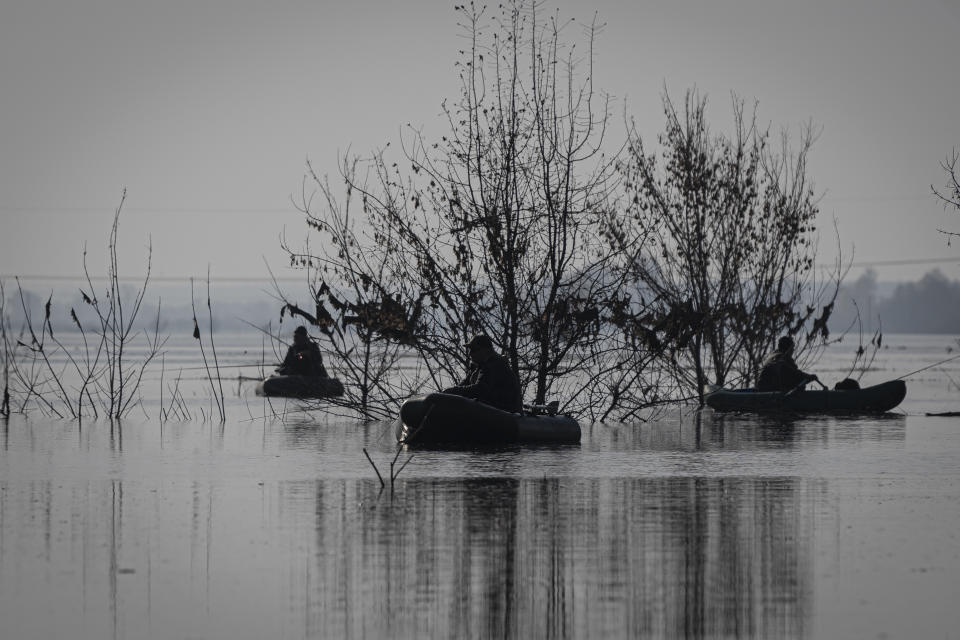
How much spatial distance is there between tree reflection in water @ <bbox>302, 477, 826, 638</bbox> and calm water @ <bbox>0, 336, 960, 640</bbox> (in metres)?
0.03

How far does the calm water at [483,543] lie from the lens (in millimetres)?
Result: 8461

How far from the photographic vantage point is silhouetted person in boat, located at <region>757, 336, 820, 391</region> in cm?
2948

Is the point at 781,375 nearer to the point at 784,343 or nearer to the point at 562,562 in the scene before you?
the point at 784,343

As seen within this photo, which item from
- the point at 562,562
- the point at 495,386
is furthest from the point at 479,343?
the point at 562,562

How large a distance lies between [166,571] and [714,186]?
22.2 meters

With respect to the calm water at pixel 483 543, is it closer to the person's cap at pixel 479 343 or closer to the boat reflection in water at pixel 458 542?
the boat reflection in water at pixel 458 542

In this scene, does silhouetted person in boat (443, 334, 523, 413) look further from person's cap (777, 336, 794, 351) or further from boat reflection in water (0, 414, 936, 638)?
person's cap (777, 336, 794, 351)

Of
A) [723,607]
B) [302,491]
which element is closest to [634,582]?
[723,607]

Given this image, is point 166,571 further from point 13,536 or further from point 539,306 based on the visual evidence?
point 539,306

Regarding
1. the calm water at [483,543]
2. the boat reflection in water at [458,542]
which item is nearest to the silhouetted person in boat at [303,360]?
the calm water at [483,543]

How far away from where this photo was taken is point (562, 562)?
10430 millimetres

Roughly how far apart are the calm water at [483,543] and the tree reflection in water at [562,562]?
0.03 meters

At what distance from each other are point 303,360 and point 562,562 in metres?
25.0

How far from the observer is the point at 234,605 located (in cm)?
895
